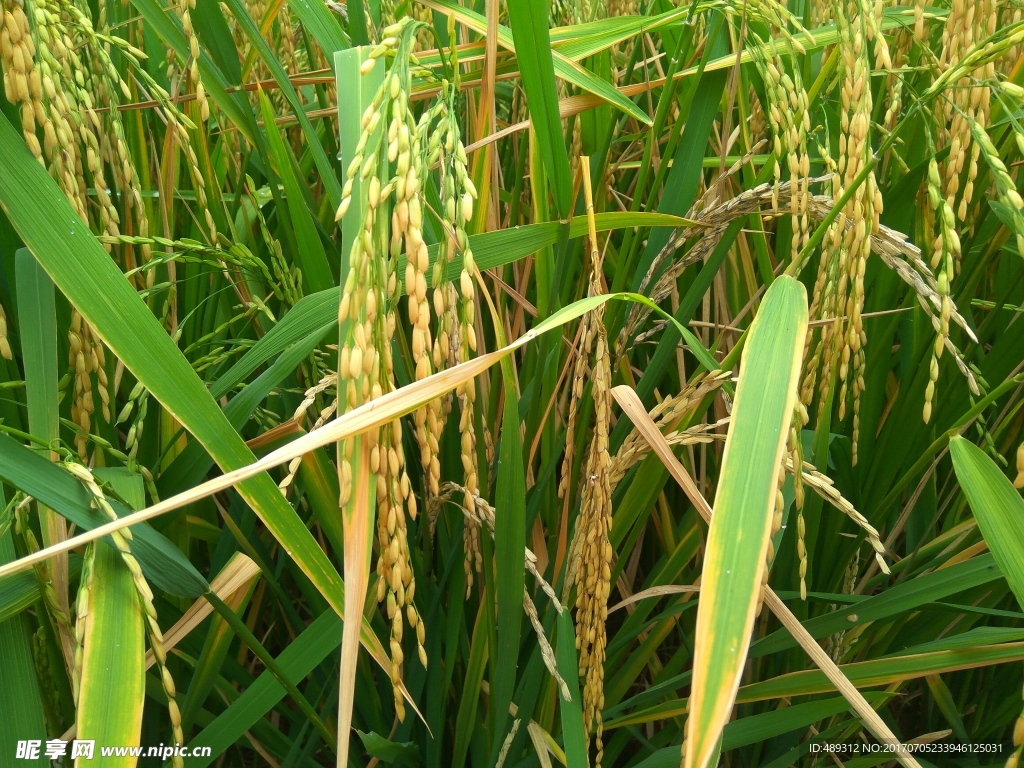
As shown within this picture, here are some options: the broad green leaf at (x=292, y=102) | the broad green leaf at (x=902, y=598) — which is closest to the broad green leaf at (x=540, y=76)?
the broad green leaf at (x=292, y=102)

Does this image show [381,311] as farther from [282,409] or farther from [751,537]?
[282,409]

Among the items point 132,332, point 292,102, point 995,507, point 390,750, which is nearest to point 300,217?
point 292,102

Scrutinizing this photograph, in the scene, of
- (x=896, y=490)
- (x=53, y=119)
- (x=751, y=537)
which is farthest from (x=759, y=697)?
(x=53, y=119)

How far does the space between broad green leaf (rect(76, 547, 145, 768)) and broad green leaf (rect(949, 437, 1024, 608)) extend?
79 cm

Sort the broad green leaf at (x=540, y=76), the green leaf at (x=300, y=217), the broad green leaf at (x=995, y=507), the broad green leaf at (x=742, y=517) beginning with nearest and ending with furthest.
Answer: the broad green leaf at (x=742, y=517) < the broad green leaf at (x=995, y=507) < the broad green leaf at (x=540, y=76) < the green leaf at (x=300, y=217)

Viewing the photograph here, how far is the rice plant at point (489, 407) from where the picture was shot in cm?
63

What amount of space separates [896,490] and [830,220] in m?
0.47

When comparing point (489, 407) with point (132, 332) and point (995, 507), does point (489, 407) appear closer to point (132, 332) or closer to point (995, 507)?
point (132, 332)

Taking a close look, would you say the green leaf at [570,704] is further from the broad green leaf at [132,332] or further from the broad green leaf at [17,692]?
the broad green leaf at [17,692]

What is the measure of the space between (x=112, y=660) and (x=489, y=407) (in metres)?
0.57

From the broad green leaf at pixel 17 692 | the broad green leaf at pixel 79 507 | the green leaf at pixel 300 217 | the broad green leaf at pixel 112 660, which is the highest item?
the green leaf at pixel 300 217

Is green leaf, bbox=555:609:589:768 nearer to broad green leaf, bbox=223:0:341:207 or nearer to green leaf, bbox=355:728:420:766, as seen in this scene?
green leaf, bbox=355:728:420:766

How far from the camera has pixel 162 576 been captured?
76cm

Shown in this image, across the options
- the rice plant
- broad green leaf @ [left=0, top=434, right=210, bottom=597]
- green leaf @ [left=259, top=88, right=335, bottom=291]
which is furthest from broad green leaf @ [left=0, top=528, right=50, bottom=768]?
green leaf @ [left=259, top=88, right=335, bottom=291]
